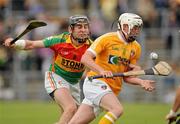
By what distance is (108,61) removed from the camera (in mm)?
12531

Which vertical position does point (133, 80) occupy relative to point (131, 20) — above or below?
below

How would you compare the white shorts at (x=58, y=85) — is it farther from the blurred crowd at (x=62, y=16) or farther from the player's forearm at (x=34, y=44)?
the blurred crowd at (x=62, y=16)

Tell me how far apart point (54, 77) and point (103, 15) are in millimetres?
12482

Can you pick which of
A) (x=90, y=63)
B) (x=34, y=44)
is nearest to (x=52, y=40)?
(x=34, y=44)

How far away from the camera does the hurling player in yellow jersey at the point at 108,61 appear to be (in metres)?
12.3

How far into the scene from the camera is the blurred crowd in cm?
2530

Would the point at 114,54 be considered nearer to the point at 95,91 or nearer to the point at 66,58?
the point at 95,91

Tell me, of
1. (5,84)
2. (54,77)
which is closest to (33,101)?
(5,84)

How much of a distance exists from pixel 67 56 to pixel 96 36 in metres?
11.1

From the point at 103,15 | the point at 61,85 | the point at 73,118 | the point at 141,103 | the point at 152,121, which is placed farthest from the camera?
the point at 103,15

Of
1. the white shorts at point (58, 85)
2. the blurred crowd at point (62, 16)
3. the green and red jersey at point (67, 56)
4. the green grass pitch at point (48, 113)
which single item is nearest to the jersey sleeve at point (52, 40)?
the green and red jersey at point (67, 56)

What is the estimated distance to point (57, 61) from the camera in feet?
45.6

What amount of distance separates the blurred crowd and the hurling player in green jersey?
34.4ft

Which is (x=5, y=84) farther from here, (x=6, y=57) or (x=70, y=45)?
(x=70, y=45)
